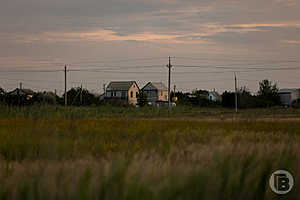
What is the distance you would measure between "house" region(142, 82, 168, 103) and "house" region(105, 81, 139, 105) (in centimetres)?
600

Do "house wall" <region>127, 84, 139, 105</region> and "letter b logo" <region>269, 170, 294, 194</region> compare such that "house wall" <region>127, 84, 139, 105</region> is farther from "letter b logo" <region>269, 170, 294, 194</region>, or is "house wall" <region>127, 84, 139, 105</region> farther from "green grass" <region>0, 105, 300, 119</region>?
"letter b logo" <region>269, 170, 294, 194</region>

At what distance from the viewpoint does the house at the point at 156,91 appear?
11125 centimetres

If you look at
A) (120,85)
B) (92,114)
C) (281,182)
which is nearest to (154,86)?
(120,85)

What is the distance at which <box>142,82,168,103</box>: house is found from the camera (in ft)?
365

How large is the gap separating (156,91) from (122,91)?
36.1 ft

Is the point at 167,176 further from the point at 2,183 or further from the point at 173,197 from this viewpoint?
the point at 2,183

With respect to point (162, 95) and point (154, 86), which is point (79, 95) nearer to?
point (154, 86)

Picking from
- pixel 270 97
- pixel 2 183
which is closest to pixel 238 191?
pixel 2 183

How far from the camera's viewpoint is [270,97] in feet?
281

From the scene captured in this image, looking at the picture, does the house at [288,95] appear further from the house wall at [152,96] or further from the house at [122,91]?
the house at [122,91]

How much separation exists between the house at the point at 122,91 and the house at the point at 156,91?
6.00m

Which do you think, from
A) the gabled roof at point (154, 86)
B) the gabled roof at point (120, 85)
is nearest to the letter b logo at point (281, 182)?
the gabled roof at point (120, 85)

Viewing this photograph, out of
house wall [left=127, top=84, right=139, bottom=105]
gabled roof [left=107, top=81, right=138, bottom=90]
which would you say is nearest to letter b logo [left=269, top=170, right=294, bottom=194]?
house wall [left=127, top=84, right=139, bottom=105]

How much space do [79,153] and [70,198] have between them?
503 cm
